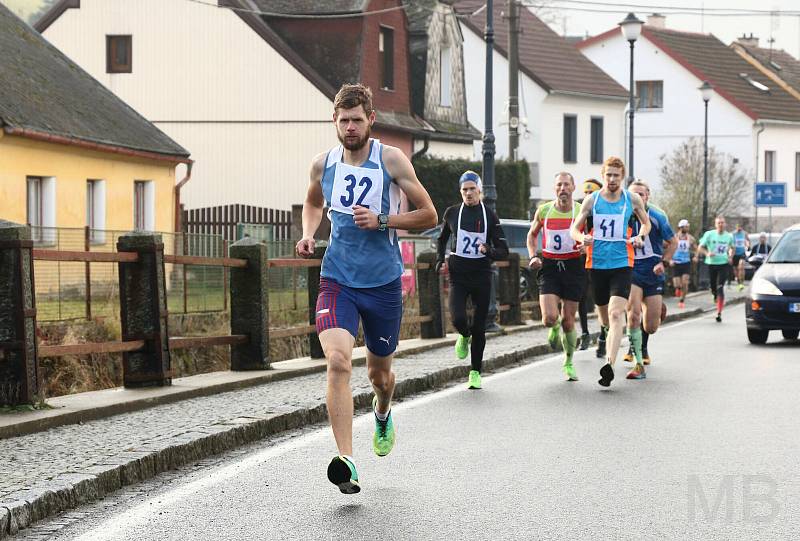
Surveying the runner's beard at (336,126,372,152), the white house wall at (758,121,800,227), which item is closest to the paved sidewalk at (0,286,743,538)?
the runner's beard at (336,126,372,152)

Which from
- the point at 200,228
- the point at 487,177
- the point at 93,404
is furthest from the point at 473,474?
the point at 200,228

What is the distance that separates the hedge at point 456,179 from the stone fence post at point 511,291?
17481 millimetres

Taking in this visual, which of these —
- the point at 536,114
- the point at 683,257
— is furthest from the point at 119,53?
the point at 536,114

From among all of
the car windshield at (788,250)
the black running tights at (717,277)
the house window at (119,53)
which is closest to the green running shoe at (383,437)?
the car windshield at (788,250)

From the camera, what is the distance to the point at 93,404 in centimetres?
1012

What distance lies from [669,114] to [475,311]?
53658 millimetres

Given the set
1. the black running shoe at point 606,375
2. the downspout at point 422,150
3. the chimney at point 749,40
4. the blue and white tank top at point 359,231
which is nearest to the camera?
the blue and white tank top at point 359,231

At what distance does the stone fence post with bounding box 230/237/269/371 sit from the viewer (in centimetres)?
1311

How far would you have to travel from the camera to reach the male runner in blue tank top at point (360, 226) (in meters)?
7.77

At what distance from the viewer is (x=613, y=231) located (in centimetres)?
1366

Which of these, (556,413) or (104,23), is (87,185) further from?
(556,413)

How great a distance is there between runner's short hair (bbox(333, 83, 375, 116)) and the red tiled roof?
45.5 meters

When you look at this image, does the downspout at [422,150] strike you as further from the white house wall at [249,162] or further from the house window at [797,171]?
the house window at [797,171]

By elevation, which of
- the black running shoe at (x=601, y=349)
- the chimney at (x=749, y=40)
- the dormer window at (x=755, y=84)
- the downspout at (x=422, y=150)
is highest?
the chimney at (x=749, y=40)
